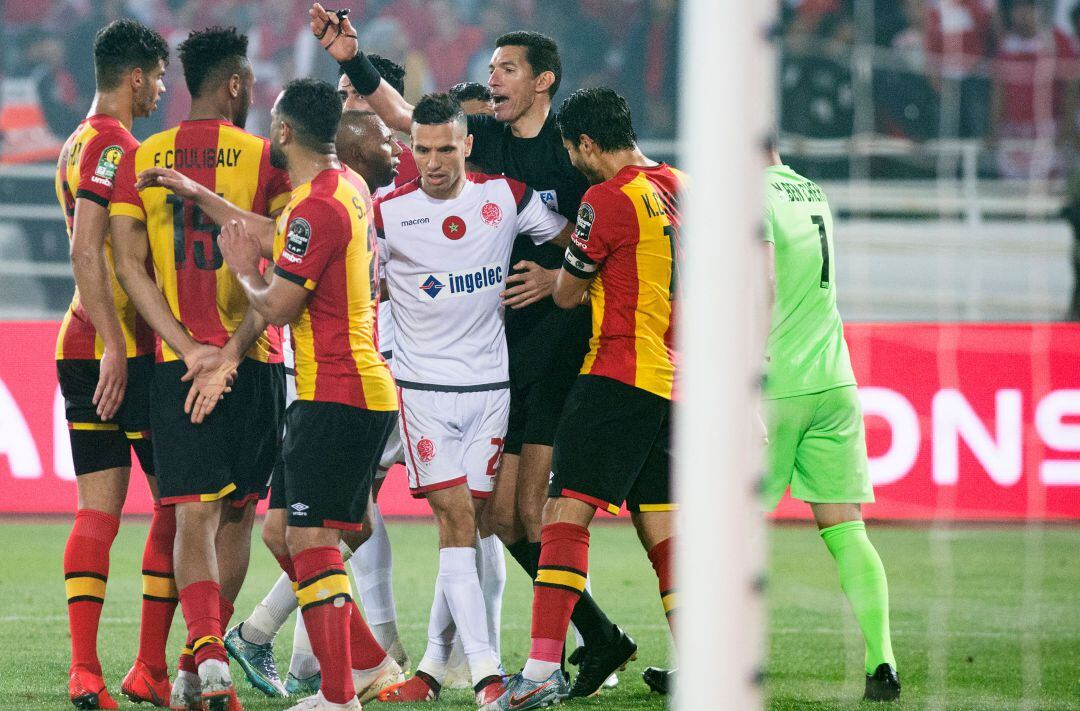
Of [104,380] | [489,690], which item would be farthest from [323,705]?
[104,380]

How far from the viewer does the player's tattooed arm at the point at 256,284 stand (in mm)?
3986

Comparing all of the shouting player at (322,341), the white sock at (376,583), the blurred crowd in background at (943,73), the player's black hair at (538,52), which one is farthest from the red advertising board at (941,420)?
the shouting player at (322,341)

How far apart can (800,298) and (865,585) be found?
103 cm

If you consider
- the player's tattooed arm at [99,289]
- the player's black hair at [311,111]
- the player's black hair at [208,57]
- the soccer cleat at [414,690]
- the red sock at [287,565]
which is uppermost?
the player's black hair at [208,57]

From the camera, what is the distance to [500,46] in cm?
532

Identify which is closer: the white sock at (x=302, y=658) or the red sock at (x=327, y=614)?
the red sock at (x=327, y=614)

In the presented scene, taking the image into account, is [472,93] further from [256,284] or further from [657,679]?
[657,679]

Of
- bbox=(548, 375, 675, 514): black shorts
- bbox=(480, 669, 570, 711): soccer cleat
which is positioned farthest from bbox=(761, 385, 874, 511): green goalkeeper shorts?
bbox=(480, 669, 570, 711): soccer cleat

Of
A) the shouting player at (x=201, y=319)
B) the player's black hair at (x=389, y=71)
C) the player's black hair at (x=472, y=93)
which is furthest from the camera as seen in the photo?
the player's black hair at (x=389, y=71)

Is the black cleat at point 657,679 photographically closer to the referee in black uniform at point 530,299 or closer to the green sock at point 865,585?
the referee in black uniform at point 530,299

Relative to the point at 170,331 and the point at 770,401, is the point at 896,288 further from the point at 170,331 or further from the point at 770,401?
the point at 170,331

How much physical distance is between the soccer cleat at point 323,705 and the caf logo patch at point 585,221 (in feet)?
5.31

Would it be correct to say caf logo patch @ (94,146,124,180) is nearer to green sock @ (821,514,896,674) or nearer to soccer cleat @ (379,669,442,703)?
soccer cleat @ (379,669,442,703)

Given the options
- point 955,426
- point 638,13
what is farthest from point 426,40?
point 955,426
